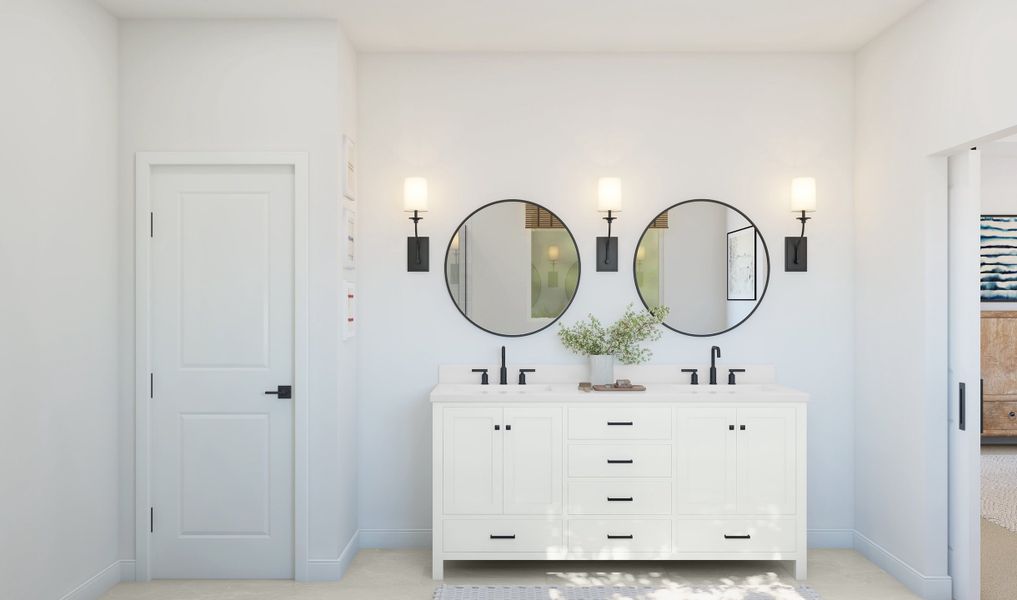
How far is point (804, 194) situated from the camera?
13.6 feet

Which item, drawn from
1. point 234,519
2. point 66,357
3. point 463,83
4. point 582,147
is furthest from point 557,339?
point 66,357

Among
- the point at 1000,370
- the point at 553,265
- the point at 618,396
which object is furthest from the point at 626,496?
the point at 1000,370

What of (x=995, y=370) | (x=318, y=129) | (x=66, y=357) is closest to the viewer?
(x=66, y=357)

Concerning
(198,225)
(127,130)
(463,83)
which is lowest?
(198,225)

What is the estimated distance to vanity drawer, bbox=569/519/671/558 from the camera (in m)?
3.73

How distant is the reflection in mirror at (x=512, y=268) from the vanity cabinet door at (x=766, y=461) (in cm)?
116

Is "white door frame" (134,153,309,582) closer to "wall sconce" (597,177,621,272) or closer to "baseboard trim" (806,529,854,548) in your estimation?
"wall sconce" (597,177,621,272)

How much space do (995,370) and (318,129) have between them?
6018 mm

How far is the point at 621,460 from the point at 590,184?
1.50 metres

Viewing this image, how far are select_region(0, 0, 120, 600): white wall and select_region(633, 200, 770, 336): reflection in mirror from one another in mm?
2696

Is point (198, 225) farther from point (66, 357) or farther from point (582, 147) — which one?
point (582, 147)

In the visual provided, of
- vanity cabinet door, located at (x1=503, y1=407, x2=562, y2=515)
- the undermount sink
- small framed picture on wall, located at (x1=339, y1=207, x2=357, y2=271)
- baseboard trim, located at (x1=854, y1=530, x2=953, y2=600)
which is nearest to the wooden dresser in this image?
baseboard trim, located at (x1=854, y1=530, x2=953, y2=600)

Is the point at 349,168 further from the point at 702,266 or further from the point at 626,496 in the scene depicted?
the point at 626,496

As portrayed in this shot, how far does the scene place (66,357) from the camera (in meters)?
3.31
